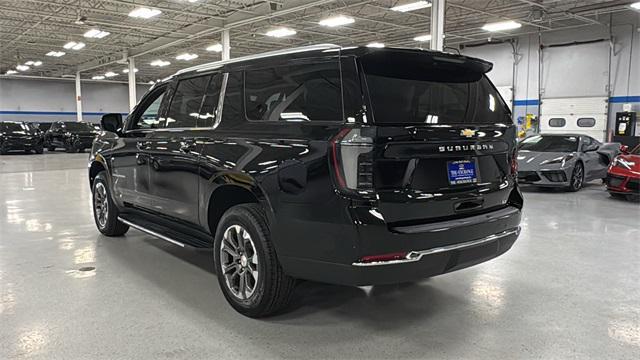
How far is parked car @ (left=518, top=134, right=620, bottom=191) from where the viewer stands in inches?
359

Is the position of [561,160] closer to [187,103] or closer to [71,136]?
[187,103]

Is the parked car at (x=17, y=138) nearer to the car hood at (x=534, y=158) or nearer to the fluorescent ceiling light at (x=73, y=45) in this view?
the fluorescent ceiling light at (x=73, y=45)

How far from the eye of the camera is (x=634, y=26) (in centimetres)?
1662

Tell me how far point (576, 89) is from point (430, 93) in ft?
59.1

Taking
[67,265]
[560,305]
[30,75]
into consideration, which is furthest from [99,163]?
[30,75]

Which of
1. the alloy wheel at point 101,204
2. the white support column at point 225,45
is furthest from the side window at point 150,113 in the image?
the white support column at point 225,45

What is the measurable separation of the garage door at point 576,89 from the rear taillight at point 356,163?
713 inches

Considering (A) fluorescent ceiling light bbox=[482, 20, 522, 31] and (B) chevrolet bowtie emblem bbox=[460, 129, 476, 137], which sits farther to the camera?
(A) fluorescent ceiling light bbox=[482, 20, 522, 31]

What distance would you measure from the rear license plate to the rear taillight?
0.55 m

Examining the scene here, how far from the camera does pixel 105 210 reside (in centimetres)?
524

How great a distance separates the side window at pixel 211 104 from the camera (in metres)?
3.51

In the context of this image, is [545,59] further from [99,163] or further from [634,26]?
[99,163]

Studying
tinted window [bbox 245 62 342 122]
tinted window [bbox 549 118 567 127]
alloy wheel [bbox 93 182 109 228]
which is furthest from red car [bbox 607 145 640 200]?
tinted window [bbox 549 118 567 127]

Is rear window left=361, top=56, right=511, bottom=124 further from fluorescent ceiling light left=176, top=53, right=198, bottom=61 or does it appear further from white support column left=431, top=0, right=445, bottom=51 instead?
fluorescent ceiling light left=176, top=53, right=198, bottom=61
